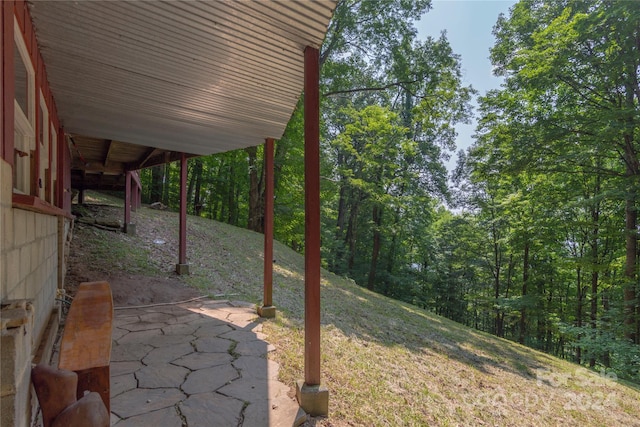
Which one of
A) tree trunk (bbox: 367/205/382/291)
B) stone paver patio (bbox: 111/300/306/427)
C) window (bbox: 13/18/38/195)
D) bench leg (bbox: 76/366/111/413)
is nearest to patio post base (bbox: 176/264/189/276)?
stone paver patio (bbox: 111/300/306/427)

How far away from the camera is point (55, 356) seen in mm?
2461

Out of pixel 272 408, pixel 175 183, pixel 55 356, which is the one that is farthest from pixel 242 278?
pixel 175 183

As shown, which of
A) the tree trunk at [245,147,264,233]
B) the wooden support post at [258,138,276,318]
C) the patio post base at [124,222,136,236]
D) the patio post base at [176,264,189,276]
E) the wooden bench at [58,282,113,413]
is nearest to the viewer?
the wooden bench at [58,282,113,413]

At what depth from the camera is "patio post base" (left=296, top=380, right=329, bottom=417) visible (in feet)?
6.88

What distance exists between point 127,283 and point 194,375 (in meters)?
2.95

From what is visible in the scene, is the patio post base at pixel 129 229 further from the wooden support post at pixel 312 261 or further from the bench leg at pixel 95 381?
the bench leg at pixel 95 381

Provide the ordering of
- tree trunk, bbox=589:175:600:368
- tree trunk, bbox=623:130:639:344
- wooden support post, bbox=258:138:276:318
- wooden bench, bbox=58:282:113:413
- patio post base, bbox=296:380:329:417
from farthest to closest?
tree trunk, bbox=589:175:600:368 → tree trunk, bbox=623:130:639:344 → wooden support post, bbox=258:138:276:318 → patio post base, bbox=296:380:329:417 → wooden bench, bbox=58:282:113:413

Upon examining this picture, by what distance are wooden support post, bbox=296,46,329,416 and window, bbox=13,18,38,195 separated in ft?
5.19

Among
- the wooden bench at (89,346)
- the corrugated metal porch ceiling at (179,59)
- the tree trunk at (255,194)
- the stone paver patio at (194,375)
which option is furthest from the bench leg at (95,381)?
the tree trunk at (255,194)

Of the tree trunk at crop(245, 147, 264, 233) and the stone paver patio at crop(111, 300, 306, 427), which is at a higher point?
the tree trunk at crop(245, 147, 264, 233)

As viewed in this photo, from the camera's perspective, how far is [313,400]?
210cm

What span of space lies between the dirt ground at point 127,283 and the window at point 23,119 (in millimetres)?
2513

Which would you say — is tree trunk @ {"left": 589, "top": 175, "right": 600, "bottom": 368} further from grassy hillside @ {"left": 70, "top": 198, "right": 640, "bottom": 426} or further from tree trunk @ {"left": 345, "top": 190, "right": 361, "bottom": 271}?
tree trunk @ {"left": 345, "top": 190, "right": 361, "bottom": 271}

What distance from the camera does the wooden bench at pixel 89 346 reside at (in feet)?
4.21
